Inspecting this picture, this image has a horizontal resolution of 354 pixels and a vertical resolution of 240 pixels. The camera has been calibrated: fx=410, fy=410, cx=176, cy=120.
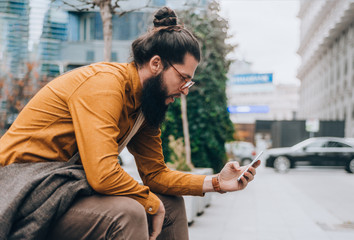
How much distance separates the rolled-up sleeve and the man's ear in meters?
0.24

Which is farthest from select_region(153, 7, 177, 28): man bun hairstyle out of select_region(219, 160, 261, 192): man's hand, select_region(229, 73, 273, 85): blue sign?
select_region(229, 73, 273, 85): blue sign

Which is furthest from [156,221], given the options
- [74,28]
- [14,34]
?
[74,28]

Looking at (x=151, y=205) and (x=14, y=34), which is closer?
(x=151, y=205)

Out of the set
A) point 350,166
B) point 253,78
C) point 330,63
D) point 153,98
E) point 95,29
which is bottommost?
point 350,166

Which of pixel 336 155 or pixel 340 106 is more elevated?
pixel 340 106

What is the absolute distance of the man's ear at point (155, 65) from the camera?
201 centimetres

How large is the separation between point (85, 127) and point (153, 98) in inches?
17.6

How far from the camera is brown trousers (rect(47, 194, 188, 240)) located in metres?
1.66

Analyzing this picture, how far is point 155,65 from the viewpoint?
6.66 ft

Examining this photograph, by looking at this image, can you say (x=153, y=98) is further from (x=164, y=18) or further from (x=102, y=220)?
(x=102, y=220)

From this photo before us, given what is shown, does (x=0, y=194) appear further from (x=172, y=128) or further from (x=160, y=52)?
(x=172, y=128)

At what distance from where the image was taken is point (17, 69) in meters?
17.4

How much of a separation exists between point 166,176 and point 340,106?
37.5 metres

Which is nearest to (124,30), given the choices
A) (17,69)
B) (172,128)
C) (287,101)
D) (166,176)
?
(17,69)
